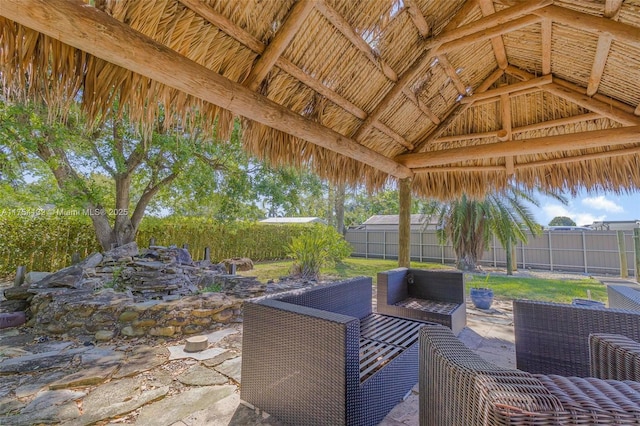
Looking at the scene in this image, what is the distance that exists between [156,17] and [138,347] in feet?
9.83

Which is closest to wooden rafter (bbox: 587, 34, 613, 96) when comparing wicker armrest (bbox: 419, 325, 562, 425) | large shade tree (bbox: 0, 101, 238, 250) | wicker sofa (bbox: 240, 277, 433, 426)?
wicker armrest (bbox: 419, 325, 562, 425)

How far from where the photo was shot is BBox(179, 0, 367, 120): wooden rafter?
196cm

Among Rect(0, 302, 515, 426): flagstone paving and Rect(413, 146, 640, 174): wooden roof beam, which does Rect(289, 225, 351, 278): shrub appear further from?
Rect(0, 302, 515, 426): flagstone paving

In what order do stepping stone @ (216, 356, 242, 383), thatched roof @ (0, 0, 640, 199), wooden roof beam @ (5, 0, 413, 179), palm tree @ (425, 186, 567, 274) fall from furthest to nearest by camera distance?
palm tree @ (425, 186, 567, 274) < stepping stone @ (216, 356, 242, 383) < thatched roof @ (0, 0, 640, 199) < wooden roof beam @ (5, 0, 413, 179)

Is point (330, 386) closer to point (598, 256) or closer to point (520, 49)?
point (520, 49)

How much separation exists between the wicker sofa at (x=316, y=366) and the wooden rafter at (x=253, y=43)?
1990mm

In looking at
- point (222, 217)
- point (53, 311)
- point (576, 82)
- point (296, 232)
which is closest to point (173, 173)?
point (222, 217)

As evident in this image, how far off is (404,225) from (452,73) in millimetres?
2304

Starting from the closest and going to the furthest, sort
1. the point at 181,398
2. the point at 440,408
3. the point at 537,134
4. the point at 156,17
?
the point at 440,408
the point at 156,17
the point at 181,398
the point at 537,134

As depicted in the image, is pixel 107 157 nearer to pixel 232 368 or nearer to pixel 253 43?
pixel 253 43

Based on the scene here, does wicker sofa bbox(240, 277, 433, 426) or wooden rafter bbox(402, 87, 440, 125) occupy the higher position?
wooden rafter bbox(402, 87, 440, 125)

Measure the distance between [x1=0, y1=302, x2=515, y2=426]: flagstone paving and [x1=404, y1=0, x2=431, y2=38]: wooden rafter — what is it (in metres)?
3.26

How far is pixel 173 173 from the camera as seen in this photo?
7.13 metres

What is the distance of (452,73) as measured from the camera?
3.53m
